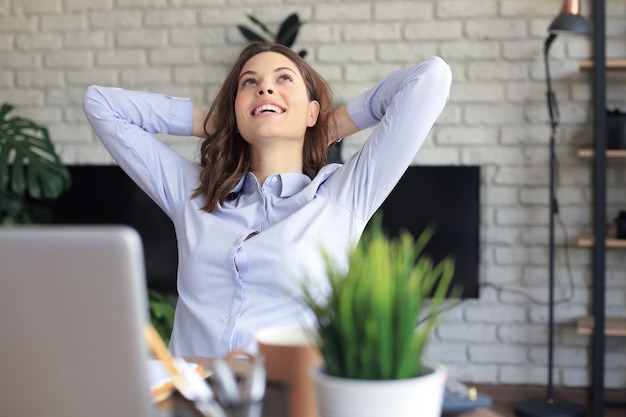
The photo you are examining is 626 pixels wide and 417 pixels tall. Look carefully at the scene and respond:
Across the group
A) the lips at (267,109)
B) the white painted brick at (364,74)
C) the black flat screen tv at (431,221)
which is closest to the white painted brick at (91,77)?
the black flat screen tv at (431,221)

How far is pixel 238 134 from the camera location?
2.03m

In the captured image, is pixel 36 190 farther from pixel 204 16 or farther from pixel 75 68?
pixel 204 16

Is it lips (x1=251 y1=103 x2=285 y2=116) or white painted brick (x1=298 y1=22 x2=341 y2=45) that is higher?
white painted brick (x1=298 y1=22 x2=341 y2=45)

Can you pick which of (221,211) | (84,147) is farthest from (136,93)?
(84,147)

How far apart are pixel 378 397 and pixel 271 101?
1.16 meters

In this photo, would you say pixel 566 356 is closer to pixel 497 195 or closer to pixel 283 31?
pixel 497 195

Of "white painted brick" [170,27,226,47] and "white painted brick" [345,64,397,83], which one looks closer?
"white painted brick" [345,64,397,83]

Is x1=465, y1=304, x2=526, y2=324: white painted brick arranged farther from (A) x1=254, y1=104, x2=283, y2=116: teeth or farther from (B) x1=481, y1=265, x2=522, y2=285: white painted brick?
(A) x1=254, y1=104, x2=283, y2=116: teeth

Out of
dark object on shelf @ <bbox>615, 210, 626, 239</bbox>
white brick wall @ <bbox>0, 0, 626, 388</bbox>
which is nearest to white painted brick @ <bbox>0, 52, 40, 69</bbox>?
white brick wall @ <bbox>0, 0, 626, 388</bbox>

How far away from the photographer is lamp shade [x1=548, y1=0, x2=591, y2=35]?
122 inches

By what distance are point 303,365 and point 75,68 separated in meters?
3.14

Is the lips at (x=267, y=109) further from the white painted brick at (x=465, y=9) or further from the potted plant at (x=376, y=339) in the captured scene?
the white painted brick at (x=465, y=9)

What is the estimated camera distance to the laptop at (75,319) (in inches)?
29.2

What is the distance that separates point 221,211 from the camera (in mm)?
1845
